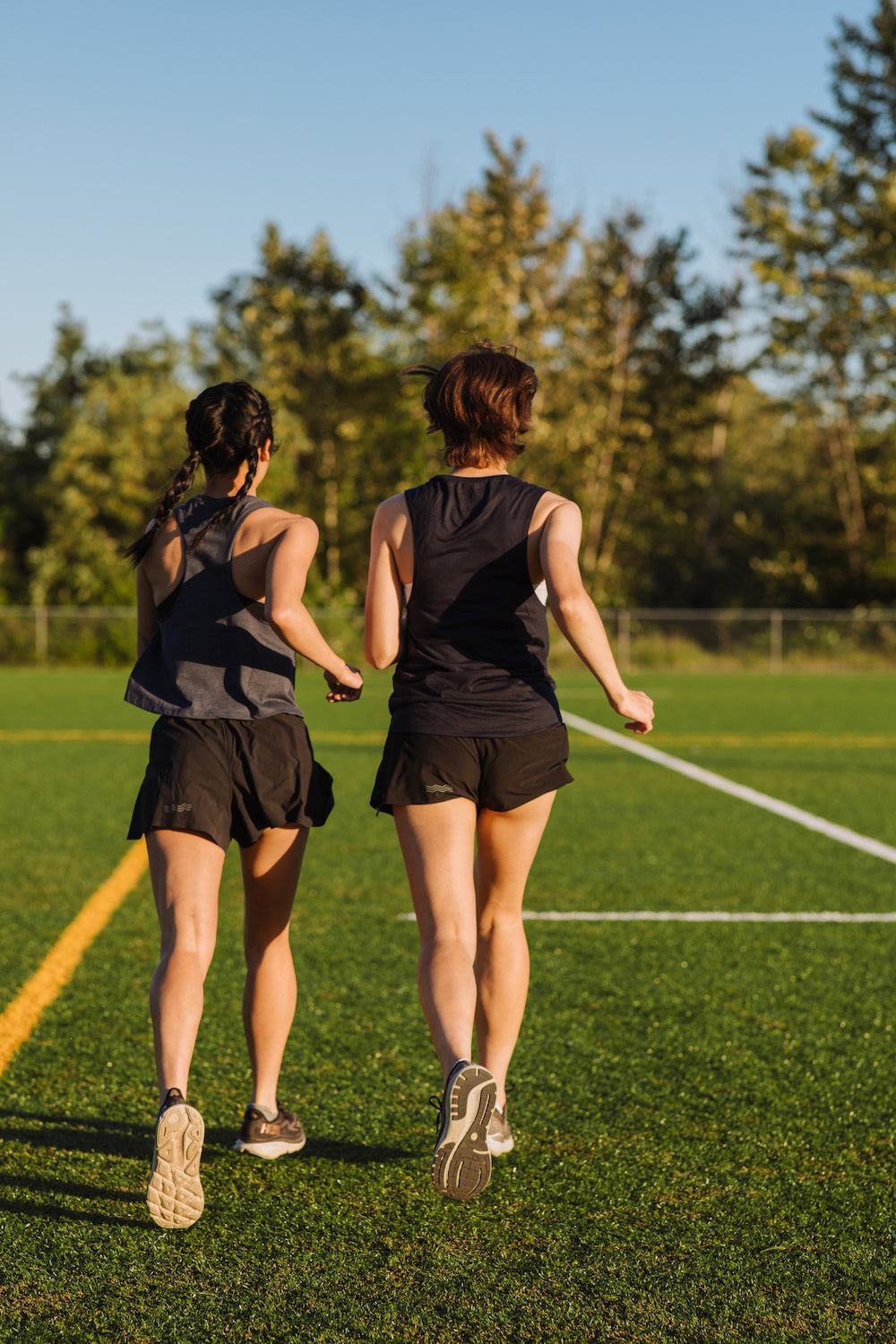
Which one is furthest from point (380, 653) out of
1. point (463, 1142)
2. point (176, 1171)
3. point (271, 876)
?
point (176, 1171)

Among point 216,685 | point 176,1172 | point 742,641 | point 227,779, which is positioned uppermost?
point 216,685

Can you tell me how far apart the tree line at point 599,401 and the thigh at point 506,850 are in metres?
31.7

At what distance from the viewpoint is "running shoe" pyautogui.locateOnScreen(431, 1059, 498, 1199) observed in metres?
2.73

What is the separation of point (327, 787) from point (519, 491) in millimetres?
919

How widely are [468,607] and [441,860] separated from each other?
1.99 ft

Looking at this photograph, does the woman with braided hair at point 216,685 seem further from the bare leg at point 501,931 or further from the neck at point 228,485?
the bare leg at point 501,931

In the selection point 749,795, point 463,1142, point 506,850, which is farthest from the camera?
point 749,795

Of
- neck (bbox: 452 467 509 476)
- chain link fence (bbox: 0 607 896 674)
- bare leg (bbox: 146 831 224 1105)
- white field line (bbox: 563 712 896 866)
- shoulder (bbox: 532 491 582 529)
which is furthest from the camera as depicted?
chain link fence (bbox: 0 607 896 674)

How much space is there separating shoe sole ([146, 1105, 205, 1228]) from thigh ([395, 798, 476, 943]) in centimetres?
70

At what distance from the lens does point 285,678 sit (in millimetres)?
3301

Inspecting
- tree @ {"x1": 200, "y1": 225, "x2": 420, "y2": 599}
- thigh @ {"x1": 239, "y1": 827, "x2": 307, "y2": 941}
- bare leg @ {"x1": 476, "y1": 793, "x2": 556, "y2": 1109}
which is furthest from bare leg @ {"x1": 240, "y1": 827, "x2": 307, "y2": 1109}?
tree @ {"x1": 200, "y1": 225, "x2": 420, "y2": 599}

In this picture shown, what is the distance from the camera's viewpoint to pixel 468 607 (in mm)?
3156

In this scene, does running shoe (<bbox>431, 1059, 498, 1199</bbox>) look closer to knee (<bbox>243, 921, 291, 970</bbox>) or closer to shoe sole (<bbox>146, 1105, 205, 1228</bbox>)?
shoe sole (<bbox>146, 1105, 205, 1228</bbox>)

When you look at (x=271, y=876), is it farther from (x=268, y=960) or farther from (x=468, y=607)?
(x=468, y=607)
